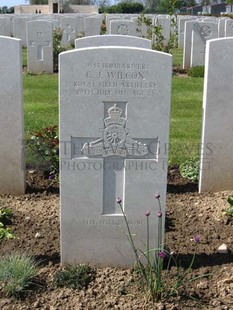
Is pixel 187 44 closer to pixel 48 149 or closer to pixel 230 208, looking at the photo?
pixel 48 149

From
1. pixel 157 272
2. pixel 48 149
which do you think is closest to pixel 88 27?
pixel 48 149

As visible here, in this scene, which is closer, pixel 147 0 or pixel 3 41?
pixel 3 41

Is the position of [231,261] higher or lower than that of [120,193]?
lower

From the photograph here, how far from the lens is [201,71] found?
42.1 feet

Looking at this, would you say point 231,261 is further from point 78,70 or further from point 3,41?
point 3,41

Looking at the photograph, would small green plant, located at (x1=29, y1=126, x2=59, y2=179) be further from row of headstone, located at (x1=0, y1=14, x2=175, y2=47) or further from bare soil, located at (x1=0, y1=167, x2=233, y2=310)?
row of headstone, located at (x1=0, y1=14, x2=175, y2=47)

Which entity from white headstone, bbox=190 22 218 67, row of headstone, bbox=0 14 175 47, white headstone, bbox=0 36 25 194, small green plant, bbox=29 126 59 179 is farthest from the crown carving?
row of headstone, bbox=0 14 175 47

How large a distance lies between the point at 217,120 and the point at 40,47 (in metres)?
9.03

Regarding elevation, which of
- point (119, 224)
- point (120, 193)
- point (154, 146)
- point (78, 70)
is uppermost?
point (78, 70)

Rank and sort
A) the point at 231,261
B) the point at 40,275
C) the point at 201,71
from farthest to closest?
1. the point at 201,71
2. the point at 231,261
3. the point at 40,275

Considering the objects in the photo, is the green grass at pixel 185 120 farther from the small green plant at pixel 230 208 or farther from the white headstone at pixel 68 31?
the white headstone at pixel 68 31

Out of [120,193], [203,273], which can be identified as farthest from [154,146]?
[203,273]

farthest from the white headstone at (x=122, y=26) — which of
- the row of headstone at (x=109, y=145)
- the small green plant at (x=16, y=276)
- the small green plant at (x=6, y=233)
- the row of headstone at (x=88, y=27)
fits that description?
the small green plant at (x=16, y=276)

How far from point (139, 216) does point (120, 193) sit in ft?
0.69
